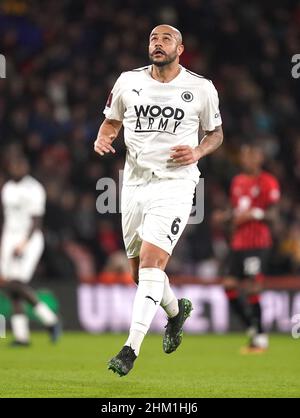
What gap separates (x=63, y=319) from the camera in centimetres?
1480

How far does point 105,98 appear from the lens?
17.7 metres

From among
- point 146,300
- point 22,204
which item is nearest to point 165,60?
point 146,300

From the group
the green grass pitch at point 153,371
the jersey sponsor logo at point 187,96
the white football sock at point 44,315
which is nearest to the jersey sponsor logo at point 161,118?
the jersey sponsor logo at point 187,96

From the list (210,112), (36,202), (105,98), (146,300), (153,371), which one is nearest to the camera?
(146,300)

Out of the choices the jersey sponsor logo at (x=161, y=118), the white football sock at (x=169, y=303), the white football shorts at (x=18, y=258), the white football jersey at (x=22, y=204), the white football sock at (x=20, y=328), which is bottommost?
the white football sock at (x=20, y=328)

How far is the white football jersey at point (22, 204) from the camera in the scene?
40.9ft

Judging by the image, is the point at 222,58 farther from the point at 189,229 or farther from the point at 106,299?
the point at 106,299

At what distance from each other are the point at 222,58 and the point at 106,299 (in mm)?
6033

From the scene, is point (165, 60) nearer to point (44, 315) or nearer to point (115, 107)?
point (115, 107)

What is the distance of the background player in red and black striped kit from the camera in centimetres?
1156

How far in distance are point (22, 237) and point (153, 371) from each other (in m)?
4.13

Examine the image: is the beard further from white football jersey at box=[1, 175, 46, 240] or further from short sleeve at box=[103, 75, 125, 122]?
white football jersey at box=[1, 175, 46, 240]

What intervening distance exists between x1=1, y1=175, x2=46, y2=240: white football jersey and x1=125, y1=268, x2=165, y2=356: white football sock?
5120 millimetres

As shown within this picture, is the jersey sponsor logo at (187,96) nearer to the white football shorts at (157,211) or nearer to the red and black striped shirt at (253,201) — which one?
the white football shorts at (157,211)
